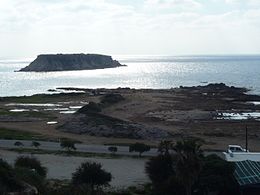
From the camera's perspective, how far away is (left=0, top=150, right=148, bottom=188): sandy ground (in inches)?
1341

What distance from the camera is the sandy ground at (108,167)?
34.1 m

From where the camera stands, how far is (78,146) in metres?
47.9

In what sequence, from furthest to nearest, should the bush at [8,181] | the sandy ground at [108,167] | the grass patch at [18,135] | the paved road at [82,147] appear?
the grass patch at [18,135]
the paved road at [82,147]
the sandy ground at [108,167]
the bush at [8,181]

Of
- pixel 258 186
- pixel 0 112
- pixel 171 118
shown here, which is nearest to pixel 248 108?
pixel 171 118

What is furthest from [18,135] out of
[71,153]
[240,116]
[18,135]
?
[240,116]

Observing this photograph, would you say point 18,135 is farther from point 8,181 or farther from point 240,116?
point 8,181

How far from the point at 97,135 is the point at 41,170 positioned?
939 inches

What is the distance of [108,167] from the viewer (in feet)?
124

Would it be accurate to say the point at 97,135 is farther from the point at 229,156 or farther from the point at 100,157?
the point at 229,156

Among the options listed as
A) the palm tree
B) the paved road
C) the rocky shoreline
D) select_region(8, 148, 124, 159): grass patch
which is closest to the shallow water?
the rocky shoreline

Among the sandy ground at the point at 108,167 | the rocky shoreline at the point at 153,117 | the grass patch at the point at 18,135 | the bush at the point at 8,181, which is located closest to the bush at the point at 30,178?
the bush at the point at 8,181

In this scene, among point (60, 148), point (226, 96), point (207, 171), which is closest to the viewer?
point (207, 171)

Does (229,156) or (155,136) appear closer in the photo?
(229,156)

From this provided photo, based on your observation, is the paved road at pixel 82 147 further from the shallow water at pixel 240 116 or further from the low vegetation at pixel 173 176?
the shallow water at pixel 240 116
